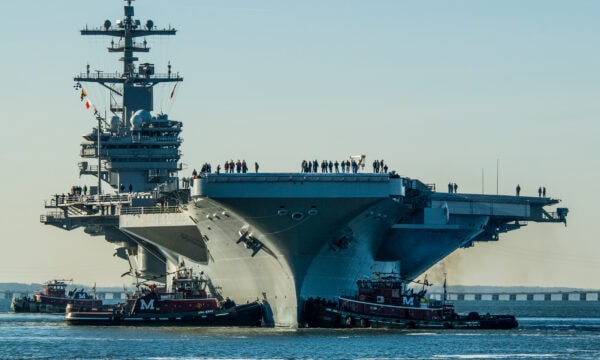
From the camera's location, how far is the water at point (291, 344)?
155 feet

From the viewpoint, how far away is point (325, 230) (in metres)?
55.3

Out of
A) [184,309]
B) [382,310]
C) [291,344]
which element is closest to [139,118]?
[184,309]

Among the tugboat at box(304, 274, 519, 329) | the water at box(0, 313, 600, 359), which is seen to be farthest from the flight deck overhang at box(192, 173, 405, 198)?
the tugboat at box(304, 274, 519, 329)

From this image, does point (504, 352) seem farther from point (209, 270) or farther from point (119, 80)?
point (119, 80)

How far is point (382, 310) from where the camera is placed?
2320 inches

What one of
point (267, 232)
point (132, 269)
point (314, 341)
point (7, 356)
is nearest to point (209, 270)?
point (267, 232)

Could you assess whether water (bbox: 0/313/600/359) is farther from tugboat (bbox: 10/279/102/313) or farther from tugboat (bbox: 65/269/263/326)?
tugboat (bbox: 10/279/102/313)

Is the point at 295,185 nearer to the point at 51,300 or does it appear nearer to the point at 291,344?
the point at 291,344

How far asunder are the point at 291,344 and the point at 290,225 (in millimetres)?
6067

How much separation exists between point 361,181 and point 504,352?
27.5ft

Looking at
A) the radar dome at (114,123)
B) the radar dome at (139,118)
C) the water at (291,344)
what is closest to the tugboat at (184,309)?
the water at (291,344)

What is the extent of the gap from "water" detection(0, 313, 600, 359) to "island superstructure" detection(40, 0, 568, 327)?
200cm

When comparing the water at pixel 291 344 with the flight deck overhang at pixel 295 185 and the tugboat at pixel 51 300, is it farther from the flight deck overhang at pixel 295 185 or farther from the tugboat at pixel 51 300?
the tugboat at pixel 51 300

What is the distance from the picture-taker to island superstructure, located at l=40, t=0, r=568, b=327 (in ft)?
177
